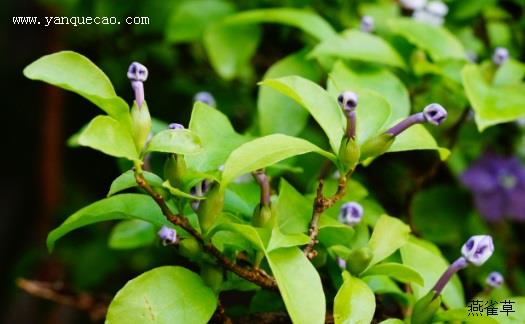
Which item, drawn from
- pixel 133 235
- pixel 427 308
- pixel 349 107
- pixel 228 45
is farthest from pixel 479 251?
pixel 228 45

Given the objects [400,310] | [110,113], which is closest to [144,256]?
[400,310]

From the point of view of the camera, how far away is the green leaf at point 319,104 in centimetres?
65

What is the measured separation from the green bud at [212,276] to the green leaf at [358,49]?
13.9 inches

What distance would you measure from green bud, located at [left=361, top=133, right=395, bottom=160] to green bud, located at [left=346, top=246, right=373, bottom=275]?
0.28 ft

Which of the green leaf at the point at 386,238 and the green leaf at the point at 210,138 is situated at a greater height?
the green leaf at the point at 210,138

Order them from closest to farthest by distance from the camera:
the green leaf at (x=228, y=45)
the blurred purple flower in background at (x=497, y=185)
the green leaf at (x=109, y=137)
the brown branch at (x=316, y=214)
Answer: the green leaf at (x=109, y=137)
the brown branch at (x=316, y=214)
the green leaf at (x=228, y=45)
the blurred purple flower in background at (x=497, y=185)

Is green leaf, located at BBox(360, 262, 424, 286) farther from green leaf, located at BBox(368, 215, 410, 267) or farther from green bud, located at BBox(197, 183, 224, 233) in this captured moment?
green bud, located at BBox(197, 183, 224, 233)

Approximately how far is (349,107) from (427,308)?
0.65 feet

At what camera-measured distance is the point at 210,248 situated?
24.6 inches

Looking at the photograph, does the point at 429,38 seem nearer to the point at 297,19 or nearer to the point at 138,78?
the point at 297,19

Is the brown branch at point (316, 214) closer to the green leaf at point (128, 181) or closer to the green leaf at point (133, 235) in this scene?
the green leaf at point (128, 181)

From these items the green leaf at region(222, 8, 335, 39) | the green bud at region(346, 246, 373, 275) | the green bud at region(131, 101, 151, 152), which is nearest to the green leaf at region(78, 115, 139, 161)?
the green bud at region(131, 101, 151, 152)

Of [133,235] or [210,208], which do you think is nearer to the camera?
[210,208]

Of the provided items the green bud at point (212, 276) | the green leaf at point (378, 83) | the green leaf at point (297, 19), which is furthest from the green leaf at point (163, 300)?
the green leaf at point (297, 19)
